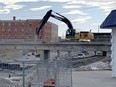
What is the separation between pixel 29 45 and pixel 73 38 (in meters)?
9.91

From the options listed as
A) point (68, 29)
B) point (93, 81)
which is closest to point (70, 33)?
point (68, 29)

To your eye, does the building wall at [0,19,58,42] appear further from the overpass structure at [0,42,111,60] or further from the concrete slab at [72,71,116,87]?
the concrete slab at [72,71,116,87]

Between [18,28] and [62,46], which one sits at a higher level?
[18,28]

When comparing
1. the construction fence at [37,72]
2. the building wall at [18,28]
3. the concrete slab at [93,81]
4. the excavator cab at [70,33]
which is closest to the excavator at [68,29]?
the excavator cab at [70,33]

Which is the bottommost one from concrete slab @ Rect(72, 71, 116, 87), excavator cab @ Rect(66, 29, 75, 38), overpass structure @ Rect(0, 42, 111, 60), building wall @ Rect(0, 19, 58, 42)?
concrete slab @ Rect(72, 71, 116, 87)

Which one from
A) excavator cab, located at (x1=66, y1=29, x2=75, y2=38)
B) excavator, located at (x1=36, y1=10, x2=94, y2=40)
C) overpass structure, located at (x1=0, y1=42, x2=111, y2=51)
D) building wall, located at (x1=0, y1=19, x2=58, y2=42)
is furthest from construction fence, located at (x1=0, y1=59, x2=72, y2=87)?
building wall, located at (x1=0, y1=19, x2=58, y2=42)

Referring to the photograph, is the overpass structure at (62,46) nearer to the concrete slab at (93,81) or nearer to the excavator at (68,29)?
the excavator at (68,29)

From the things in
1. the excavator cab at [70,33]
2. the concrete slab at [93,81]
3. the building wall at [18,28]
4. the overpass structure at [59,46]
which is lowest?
the concrete slab at [93,81]

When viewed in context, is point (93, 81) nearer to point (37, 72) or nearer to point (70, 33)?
point (37, 72)

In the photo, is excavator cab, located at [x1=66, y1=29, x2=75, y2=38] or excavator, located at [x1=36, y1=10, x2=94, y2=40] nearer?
excavator, located at [x1=36, y1=10, x2=94, y2=40]

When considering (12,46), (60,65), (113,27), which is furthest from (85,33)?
(60,65)

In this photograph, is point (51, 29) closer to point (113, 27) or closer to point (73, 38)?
point (73, 38)

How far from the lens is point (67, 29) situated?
6831 cm

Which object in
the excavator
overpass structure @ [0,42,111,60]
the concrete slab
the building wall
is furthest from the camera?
the building wall
